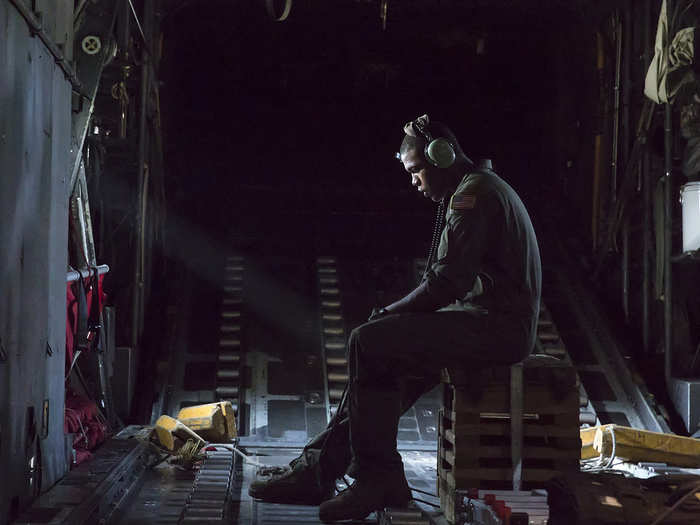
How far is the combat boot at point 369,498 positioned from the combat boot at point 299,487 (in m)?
0.47

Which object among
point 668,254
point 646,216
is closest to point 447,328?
point 668,254

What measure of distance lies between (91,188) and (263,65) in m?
6.03

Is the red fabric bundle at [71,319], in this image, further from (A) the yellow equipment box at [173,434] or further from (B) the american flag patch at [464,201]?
(B) the american flag patch at [464,201]

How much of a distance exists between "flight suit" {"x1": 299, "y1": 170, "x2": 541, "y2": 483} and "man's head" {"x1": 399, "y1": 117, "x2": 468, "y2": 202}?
0.30m

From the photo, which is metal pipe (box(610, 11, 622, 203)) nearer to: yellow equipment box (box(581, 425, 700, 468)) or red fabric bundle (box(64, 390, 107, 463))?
yellow equipment box (box(581, 425, 700, 468))

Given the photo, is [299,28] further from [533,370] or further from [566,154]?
[533,370]

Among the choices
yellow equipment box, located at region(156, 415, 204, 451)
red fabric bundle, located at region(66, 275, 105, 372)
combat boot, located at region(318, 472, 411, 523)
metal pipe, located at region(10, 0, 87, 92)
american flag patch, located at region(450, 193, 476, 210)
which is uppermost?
metal pipe, located at region(10, 0, 87, 92)

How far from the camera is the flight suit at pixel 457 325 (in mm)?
4555

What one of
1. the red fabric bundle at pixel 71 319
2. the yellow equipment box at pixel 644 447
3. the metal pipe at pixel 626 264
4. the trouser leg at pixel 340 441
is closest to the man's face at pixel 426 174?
the trouser leg at pixel 340 441

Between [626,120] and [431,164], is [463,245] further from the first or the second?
[626,120]

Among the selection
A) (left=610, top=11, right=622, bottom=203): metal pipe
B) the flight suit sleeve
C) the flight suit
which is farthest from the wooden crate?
(left=610, top=11, right=622, bottom=203): metal pipe

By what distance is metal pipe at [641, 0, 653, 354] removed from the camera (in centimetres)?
923

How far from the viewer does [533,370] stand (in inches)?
183

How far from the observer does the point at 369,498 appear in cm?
452
